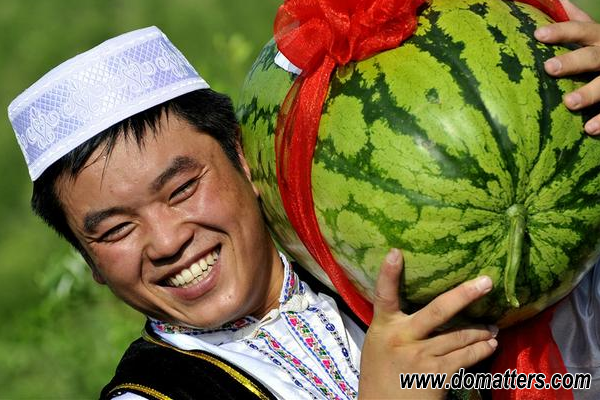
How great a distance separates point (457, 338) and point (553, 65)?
734 mm

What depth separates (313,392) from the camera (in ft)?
9.46

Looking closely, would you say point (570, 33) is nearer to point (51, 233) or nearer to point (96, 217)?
point (96, 217)

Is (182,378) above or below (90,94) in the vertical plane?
below

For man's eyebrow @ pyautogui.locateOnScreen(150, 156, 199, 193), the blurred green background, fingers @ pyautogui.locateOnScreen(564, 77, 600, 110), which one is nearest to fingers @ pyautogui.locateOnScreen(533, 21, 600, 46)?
fingers @ pyautogui.locateOnScreen(564, 77, 600, 110)

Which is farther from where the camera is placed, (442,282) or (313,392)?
(313,392)

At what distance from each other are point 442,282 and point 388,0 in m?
0.71

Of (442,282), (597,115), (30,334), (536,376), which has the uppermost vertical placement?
(597,115)

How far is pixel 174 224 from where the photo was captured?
276cm

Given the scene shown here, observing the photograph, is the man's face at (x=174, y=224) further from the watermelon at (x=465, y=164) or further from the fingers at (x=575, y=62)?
the fingers at (x=575, y=62)

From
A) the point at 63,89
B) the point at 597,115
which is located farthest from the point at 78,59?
the point at 597,115

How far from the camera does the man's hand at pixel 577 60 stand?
2320 mm

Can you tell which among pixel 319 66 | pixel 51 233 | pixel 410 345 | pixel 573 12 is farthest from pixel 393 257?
pixel 51 233

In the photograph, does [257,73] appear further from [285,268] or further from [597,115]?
[597,115]

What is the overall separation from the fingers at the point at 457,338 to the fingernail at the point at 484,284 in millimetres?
266
